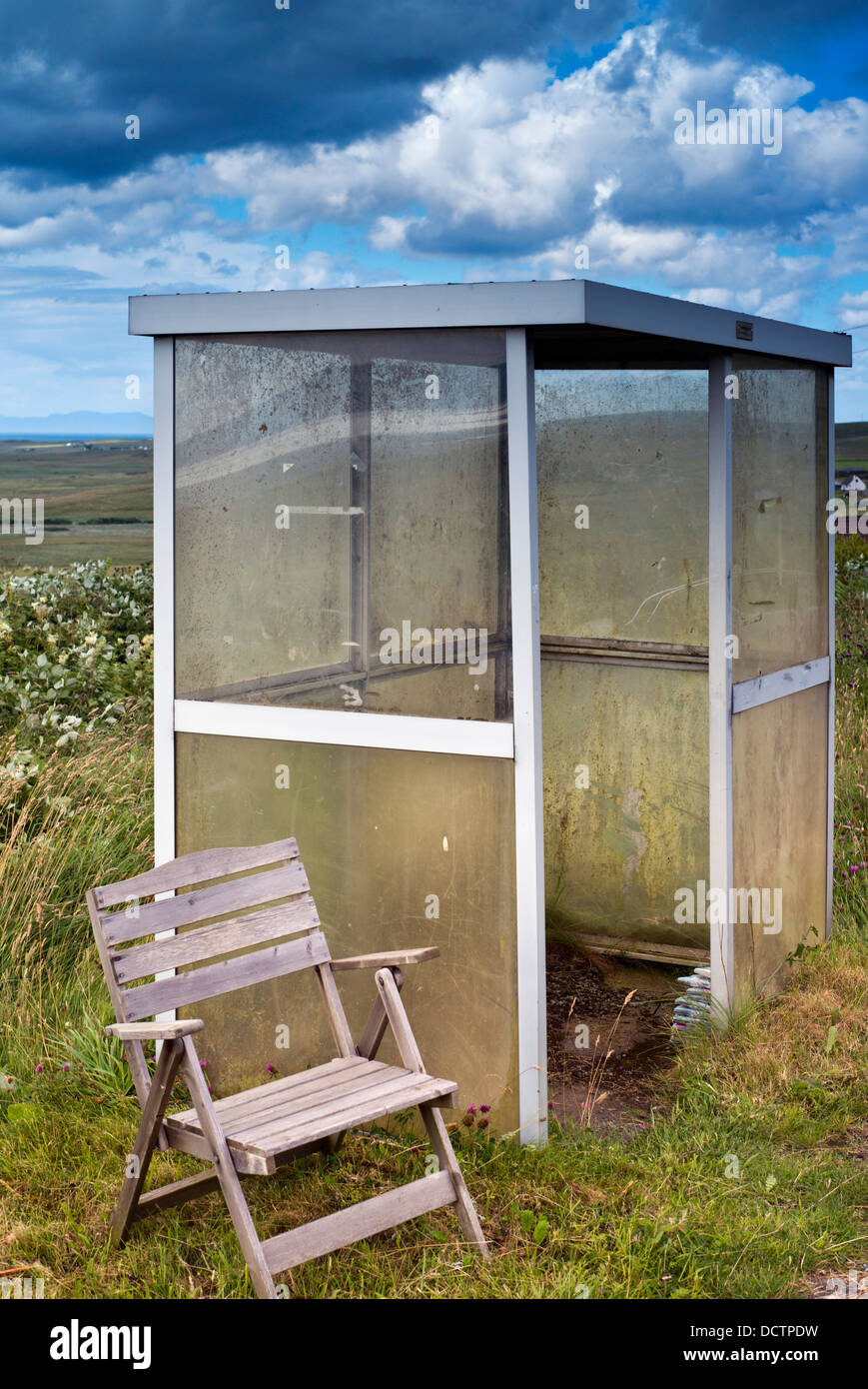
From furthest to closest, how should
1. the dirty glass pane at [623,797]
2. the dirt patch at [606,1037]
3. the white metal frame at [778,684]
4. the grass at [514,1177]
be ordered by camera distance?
the dirty glass pane at [623,797], the white metal frame at [778,684], the dirt patch at [606,1037], the grass at [514,1177]

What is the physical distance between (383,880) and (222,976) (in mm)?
806

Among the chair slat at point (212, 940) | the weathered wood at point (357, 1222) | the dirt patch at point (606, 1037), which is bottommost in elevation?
the dirt patch at point (606, 1037)

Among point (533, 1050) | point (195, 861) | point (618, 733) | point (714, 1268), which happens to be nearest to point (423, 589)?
point (195, 861)

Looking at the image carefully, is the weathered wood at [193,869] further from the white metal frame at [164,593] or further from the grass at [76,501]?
the grass at [76,501]

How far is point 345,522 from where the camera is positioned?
15.7 ft

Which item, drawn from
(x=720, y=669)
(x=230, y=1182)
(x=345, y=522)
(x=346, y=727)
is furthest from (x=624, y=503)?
(x=230, y=1182)

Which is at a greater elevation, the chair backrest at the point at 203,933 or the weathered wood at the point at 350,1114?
the chair backrest at the point at 203,933

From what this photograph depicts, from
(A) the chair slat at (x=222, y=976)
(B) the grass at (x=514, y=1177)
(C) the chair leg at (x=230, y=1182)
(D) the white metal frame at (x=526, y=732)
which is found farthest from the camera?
(D) the white metal frame at (x=526, y=732)

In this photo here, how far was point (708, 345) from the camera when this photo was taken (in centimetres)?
511

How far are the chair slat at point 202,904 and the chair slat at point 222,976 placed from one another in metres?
0.15

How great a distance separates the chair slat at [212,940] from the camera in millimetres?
3779

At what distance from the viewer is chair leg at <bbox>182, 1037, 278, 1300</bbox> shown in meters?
3.34

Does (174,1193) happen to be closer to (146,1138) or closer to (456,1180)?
(146,1138)

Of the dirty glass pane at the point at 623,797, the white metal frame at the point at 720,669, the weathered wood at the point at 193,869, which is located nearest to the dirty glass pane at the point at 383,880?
the weathered wood at the point at 193,869
